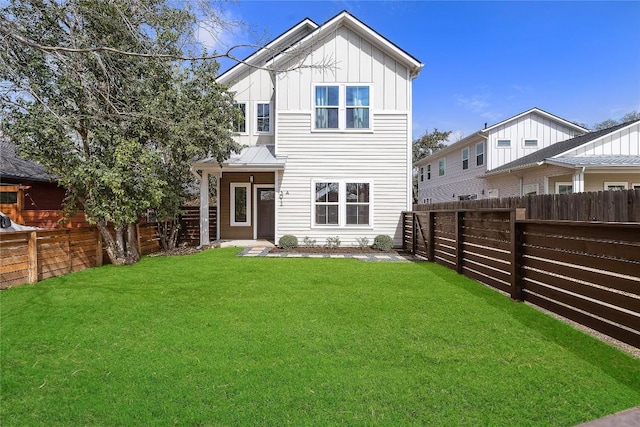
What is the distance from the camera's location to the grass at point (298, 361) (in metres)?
2.36

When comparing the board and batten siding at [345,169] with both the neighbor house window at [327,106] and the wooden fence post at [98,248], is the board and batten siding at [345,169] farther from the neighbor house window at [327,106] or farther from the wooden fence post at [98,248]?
the wooden fence post at [98,248]

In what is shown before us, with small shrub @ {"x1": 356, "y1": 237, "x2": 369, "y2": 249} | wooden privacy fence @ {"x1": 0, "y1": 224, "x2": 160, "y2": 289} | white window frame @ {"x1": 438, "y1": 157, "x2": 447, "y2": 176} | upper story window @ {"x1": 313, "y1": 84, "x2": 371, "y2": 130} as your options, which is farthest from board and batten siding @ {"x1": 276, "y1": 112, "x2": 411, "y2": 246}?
white window frame @ {"x1": 438, "y1": 157, "x2": 447, "y2": 176}

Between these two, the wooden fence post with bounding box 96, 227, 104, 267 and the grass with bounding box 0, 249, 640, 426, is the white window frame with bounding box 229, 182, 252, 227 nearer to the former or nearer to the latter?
the wooden fence post with bounding box 96, 227, 104, 267

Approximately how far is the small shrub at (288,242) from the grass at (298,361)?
5653mm

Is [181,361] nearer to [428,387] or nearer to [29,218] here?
[428,387]

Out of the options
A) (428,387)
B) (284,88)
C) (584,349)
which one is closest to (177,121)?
(284,88)

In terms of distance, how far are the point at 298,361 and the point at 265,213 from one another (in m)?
10.9

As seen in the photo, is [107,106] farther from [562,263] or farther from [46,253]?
[562,263]

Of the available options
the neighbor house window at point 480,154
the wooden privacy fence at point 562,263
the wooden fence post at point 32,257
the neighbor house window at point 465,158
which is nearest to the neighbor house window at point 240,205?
the wooden fence post at point 32,257

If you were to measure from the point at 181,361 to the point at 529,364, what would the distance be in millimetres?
3169

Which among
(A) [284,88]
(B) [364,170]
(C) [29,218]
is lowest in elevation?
(C) [29,218]

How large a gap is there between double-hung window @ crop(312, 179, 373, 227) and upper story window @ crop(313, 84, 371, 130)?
2004 millimetres

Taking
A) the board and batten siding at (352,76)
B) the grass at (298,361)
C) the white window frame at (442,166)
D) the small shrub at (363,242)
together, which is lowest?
the grass at (298,361)

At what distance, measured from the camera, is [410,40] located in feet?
43.8
